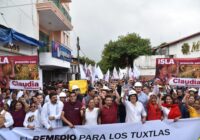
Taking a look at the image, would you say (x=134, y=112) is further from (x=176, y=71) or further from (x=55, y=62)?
(x=55, y=62)

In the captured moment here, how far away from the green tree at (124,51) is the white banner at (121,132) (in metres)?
54.6

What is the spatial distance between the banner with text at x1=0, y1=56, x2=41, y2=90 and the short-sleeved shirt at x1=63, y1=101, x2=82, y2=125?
252 centimetres

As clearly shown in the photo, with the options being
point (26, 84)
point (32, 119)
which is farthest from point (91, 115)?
point (26, 84)

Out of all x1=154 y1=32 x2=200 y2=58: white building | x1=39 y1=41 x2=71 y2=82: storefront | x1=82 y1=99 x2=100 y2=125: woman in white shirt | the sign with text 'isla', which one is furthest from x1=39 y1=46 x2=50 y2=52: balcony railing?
x1=154 y1=32 x2=200 y2=58: white building

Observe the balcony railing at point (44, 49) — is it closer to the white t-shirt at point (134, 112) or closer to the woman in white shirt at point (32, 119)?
the woman in white shirt at point (32, 119)

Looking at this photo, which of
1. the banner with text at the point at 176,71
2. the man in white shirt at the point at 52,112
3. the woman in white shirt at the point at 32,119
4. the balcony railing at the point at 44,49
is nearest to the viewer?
the man in white shirt at the point at 52,112

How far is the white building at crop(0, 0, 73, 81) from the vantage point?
2047 centimetres

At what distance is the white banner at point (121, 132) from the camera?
814 cm

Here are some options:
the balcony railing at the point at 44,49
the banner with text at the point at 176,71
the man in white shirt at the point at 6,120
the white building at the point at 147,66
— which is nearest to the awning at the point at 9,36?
the balcony railing at the point at 44,49

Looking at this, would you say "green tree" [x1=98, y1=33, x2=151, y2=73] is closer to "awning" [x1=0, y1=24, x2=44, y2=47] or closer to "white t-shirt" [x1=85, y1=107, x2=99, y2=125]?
"awning" [x1=0, y1=24, x2=44, y2=47]

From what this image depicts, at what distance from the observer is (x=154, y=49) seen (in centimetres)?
7306

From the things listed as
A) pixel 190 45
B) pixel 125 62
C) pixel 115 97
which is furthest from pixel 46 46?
pixel 125 62

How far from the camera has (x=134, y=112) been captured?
836cm

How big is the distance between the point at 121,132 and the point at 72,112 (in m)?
1.08
